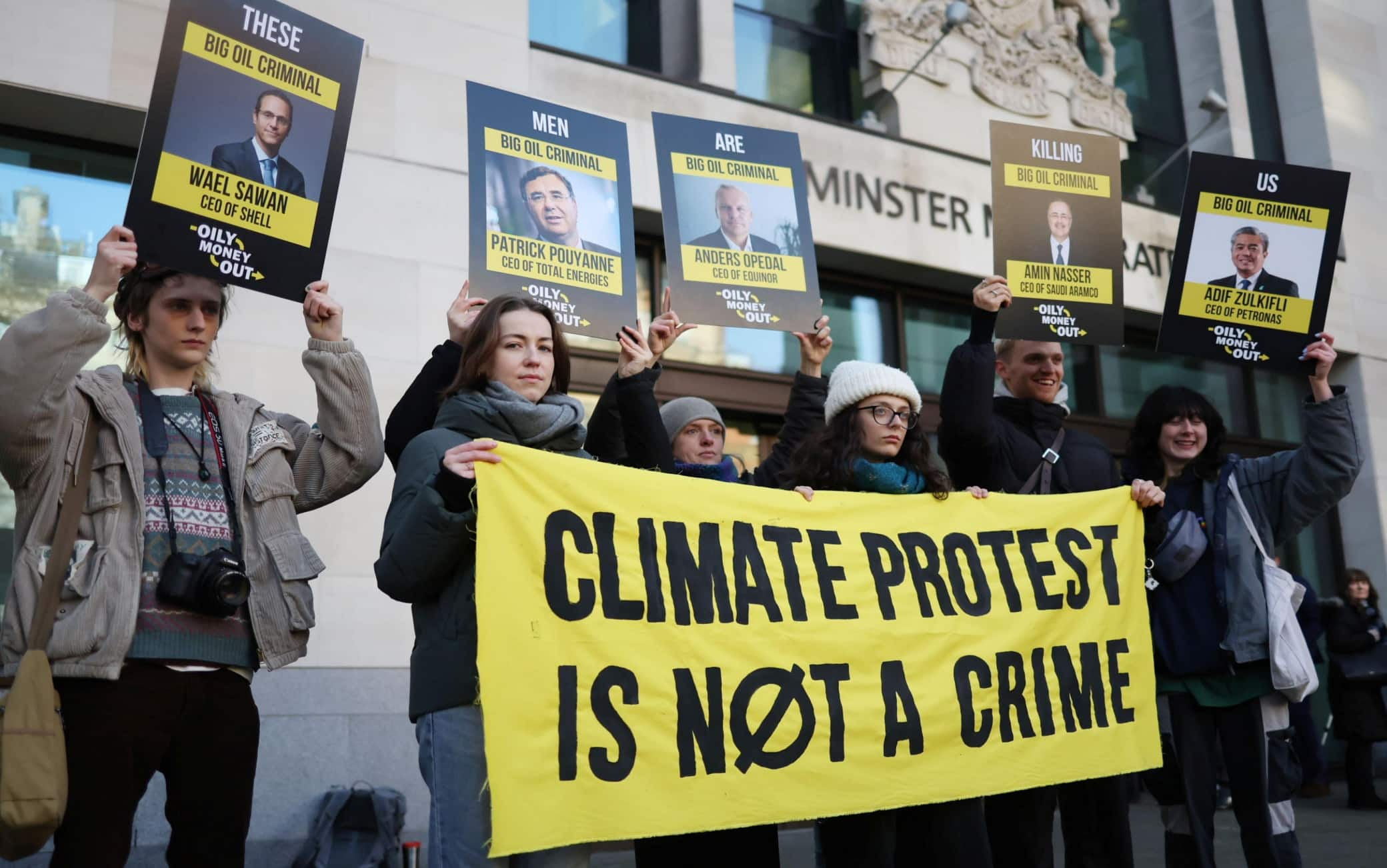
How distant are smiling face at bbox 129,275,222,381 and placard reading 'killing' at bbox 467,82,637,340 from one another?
3.16 ft

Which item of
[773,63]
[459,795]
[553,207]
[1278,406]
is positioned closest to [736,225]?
[553,207]

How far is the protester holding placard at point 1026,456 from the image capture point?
12.5 ft

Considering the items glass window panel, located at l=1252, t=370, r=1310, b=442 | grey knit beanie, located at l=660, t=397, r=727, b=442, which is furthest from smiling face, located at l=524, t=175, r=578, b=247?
glass window panel, located at l=1252, t=370, r=1310, b=442

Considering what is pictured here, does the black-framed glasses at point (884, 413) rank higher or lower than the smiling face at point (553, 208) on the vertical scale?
lower

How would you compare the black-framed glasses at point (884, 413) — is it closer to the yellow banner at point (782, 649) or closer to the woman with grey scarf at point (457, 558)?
the yellow banner at point (782, 649)

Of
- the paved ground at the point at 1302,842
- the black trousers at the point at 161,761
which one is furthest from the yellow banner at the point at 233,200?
the paved ground at the point at 1302,842

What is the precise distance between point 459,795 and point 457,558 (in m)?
0.53

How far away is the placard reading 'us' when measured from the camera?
320 centimetres

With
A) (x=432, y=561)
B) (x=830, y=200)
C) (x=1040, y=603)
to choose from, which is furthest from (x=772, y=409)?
(x=432, y=561)

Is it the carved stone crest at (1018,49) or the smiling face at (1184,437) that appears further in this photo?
the carved stone crest at (1018,49)

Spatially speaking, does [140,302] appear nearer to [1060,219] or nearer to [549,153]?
[549,153]

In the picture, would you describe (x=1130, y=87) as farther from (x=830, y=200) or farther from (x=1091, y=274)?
(x=1091, y=274)

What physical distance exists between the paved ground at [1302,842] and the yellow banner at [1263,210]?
9.48 feet

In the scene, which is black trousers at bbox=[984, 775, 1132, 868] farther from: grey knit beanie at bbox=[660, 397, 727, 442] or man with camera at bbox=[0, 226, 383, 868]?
man with camera at bbox=[0, 226, 383, 868]
